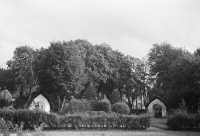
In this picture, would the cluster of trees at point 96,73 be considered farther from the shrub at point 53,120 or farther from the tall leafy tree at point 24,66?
the shrub at point 53,120

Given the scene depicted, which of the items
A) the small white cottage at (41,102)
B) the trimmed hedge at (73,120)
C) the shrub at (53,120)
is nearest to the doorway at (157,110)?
the small white cottage at (41,102)

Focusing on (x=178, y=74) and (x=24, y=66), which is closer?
(x=178, y=74)

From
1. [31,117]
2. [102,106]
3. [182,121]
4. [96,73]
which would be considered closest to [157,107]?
[96,73]

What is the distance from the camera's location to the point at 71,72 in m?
41.3

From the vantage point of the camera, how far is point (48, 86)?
41.4 meters

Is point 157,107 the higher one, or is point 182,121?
point 157,107

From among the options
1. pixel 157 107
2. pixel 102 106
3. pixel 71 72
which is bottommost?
pixel 157 107

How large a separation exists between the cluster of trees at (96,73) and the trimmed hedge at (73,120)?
18.9 meters

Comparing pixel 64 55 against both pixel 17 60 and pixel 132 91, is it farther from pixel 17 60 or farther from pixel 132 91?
pixel 132 91

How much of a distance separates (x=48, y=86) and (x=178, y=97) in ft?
73.1

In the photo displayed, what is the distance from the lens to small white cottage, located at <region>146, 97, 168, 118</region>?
43772mm

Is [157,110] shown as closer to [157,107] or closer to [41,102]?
[157,107]

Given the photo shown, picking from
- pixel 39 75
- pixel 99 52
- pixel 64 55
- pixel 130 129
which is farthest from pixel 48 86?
pixel 130 129

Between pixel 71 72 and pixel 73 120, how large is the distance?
69.1 feet
